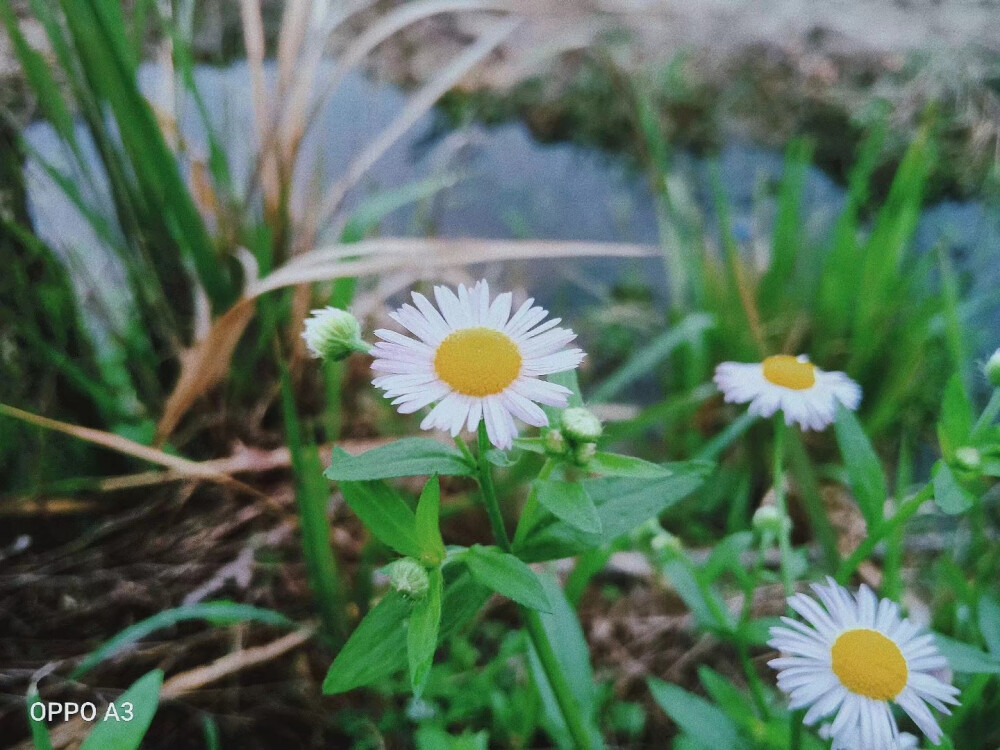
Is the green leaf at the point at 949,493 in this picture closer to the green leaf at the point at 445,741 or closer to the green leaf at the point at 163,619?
the green leaf at the point at 445,741

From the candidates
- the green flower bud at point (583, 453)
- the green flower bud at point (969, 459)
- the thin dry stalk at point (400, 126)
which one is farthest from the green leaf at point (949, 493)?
the thin dry stalk at point (400, 126)

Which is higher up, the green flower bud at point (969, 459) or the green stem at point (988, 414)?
the green stem at point (988, 414)

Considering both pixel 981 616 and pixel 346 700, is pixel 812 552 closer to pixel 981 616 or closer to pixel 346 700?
pixel 981 616

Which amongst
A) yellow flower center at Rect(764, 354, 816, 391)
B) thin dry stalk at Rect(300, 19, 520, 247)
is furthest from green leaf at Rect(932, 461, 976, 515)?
thin dry stalk at Rect(300, 19, 520, 247)

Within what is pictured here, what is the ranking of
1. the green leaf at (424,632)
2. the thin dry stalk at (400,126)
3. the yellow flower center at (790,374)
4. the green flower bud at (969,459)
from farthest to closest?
1. the thin dry stalk at (400,126)
2. the yellow flower center at (790,374)
3. the green flower bud at (969,459)
4. the green leaf at (424,632)

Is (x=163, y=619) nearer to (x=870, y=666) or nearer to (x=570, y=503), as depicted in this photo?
(x=570, y=503)

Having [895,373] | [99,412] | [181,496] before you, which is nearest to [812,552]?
[895,373]

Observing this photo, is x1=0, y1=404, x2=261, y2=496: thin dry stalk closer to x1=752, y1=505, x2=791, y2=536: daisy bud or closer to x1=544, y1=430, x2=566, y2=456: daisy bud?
x1=544, y1=430, x2=566, y2=456: daisy bud
